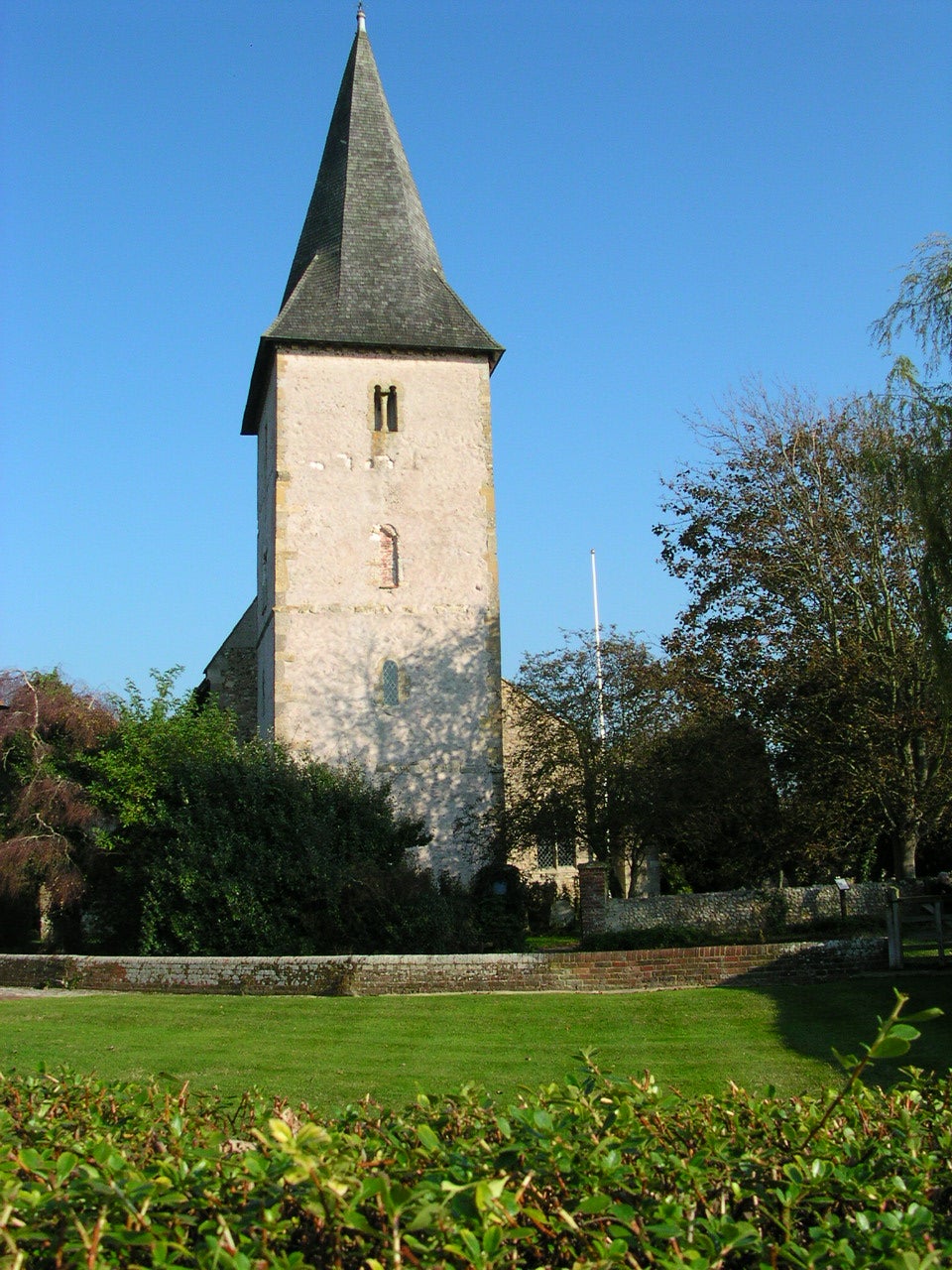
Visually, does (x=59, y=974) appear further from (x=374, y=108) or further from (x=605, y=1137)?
(x=374, y=108)

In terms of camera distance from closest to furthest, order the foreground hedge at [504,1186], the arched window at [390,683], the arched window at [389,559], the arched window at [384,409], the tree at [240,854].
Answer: the foreground hedge at [504,1186], the tree at [240,854], the arched window at [390,683], the arched window at [389,559], the arched window at [384,409]

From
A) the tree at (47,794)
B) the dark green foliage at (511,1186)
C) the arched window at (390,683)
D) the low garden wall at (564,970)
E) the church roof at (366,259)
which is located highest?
the church roof at (366,259)

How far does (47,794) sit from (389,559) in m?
9.30

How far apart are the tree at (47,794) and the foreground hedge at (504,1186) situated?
61.7 ft

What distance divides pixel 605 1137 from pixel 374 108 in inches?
1240

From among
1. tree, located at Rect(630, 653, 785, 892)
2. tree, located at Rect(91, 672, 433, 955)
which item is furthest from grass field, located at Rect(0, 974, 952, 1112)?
tree, located at Rect(630, 653, 785, 892)

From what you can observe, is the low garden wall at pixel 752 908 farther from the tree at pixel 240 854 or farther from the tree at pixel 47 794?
the tree at pixel 47 794

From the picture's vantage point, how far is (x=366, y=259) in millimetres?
29266

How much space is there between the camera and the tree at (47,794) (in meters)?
21.6

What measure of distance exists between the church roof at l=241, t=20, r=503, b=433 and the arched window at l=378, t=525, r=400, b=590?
4.46 meters

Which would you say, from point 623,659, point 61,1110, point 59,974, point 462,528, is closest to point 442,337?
point 462,528

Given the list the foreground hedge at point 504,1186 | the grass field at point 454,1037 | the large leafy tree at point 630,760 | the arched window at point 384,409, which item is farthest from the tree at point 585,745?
the foreground hedge at point 504,1186

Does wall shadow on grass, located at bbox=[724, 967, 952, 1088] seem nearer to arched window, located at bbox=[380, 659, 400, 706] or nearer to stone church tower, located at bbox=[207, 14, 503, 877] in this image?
stone church tower, located at bbox=[207, 14, 503, 877]

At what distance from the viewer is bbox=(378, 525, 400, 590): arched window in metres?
27.6
